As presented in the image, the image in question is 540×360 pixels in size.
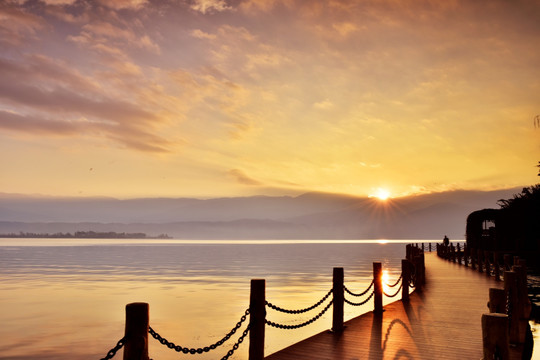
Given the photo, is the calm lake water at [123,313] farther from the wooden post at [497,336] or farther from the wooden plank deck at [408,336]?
the wooden post at [497,336]

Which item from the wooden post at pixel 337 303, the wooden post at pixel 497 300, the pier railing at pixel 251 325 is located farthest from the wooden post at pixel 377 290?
the wooden post at pixel 497 300

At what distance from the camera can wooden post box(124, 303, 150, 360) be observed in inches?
218

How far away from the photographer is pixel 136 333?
18.3 ft

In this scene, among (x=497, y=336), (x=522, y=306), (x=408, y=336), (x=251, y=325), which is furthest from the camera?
(x=522, y=306)

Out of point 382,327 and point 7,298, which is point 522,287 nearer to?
point 382,327

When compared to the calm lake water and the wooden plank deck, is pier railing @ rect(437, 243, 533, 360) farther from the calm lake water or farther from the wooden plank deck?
the calm lake water

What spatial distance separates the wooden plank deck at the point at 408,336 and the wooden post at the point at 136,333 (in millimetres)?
3763

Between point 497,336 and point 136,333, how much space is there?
442 cm

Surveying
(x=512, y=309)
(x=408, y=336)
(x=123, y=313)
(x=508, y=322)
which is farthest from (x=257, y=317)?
(x=123, y=313)

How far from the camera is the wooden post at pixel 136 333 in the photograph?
5.54m

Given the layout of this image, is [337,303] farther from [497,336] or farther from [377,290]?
[497,336]

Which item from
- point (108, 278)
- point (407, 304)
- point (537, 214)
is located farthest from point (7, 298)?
point (537, 214)

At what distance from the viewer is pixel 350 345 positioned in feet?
32.1

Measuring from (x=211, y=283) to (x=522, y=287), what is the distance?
32637mm
